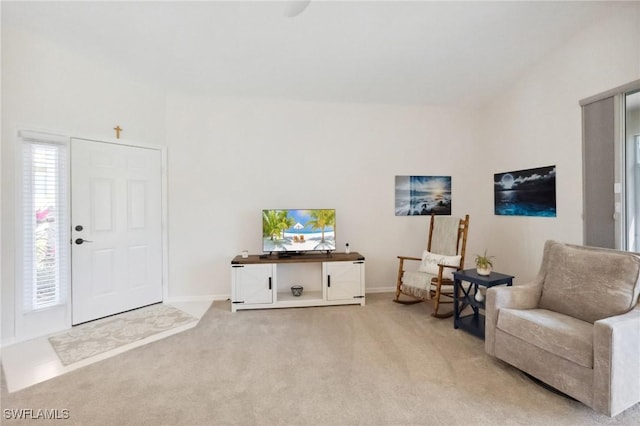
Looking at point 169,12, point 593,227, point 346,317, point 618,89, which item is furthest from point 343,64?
point 593,227

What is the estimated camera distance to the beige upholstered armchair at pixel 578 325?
5.14ft

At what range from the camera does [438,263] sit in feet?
11.0

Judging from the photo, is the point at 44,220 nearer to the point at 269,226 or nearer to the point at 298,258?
the point at 269,226

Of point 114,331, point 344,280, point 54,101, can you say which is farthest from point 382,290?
point 54,101

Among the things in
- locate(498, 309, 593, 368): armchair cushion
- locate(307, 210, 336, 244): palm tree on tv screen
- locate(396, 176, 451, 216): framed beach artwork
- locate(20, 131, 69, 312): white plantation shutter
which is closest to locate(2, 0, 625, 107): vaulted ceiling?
locate(20, 131, 69, 312): white plantation shutter

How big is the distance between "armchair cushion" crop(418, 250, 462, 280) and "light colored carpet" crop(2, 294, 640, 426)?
2.36 feet

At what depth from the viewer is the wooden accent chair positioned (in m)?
3.12

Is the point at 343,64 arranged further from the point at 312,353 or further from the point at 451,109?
the point at 312,353

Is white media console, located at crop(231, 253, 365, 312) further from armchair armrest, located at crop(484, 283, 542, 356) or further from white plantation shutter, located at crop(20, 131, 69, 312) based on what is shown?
white plantation shutter, located at crop(20, 131, 69, 312)

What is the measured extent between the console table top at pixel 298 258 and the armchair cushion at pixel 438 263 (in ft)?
2.61

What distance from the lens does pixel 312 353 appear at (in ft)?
7.70

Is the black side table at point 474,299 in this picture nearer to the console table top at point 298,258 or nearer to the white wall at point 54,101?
the console table top at point 298,258

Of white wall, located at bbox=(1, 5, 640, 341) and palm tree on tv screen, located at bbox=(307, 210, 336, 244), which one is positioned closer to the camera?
white wall, located at bbox=(1, 5, 640, 341)

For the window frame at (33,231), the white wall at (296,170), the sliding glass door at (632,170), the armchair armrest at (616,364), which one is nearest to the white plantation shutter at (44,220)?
the window frame at (33,231)
